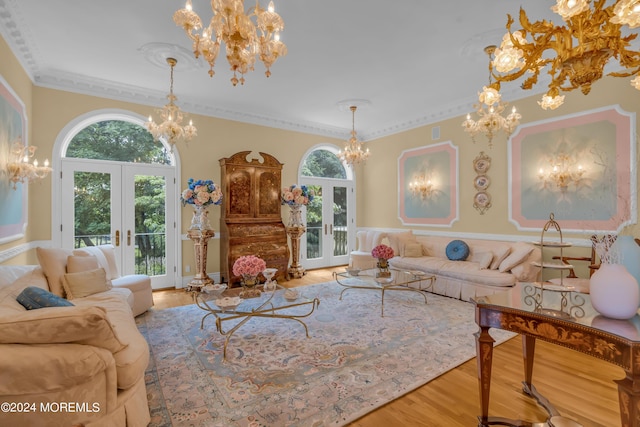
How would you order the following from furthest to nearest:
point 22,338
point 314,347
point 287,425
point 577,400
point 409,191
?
1. point 409,191
2. point 314,347
3. point 577,400
4. point 287,425
5. point 22,338

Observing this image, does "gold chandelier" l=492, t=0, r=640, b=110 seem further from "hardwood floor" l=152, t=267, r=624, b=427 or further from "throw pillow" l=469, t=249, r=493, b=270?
"throw pillow" l=469, t=249, r=493, b=270

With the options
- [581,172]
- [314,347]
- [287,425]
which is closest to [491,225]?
[581,172]

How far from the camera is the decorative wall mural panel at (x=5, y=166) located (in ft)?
10.3

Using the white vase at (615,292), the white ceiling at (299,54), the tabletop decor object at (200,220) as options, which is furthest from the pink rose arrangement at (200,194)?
the white vase at (615,292)

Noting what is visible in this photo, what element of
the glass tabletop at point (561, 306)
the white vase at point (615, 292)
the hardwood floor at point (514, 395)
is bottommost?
the hardwood floor at point (514, 395)

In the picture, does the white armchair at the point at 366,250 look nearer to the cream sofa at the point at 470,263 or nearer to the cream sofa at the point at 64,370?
the cream sofa at the point at 470,263

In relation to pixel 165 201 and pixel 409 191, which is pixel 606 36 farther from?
pixel 165 201

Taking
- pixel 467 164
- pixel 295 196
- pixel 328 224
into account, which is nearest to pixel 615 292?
pixel 467 164

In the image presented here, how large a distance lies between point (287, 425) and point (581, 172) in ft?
16.2

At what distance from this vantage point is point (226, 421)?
1.96 metres

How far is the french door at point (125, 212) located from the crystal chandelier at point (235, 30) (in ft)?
11.7

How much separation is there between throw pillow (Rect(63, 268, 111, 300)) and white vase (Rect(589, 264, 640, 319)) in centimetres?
424

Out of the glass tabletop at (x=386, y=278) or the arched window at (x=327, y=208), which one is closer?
the glass tabletop at (x=386, y=278)

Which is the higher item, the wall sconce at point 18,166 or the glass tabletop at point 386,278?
the wall sconce at point 18,166
